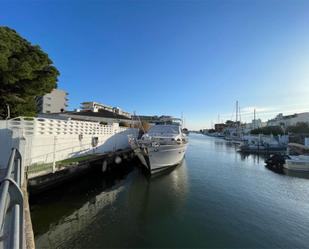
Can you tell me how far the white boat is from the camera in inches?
811

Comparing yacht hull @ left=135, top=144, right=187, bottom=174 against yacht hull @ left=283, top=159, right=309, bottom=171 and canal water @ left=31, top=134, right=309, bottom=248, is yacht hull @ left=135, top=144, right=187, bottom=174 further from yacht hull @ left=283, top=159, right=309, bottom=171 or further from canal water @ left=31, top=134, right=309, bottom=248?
yacht hull @ left=283, top=159, right=309, bottom=171

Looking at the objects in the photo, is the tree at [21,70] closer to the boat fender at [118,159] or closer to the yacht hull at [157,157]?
the boat fender at [118,159]

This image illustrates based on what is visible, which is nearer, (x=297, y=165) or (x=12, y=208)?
(x=12, y=208)

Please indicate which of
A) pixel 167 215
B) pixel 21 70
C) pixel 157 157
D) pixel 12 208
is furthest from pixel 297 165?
pixel 21 70

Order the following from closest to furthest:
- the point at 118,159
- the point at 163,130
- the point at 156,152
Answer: the point at 156,152, the point at 118,159, the point at 163,130

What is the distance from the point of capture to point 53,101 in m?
54.8

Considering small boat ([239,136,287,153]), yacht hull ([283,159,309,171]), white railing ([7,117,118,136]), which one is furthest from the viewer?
small boat ([239,136,287,153])

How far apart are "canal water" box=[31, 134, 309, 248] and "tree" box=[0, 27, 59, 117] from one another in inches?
273

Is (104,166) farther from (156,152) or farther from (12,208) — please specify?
(12,208)

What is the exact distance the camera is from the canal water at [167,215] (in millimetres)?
6664

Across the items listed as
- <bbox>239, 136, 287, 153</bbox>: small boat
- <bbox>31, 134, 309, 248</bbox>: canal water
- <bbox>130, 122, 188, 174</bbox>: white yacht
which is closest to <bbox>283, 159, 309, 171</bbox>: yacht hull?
<bbox>31, 134, 309, 248</bbox>: canal water

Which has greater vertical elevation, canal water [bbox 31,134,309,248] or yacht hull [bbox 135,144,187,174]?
yacht hull [bbox 135,144,187,174]

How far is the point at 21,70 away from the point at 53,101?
49469 millimetres

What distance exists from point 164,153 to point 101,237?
365 inches
